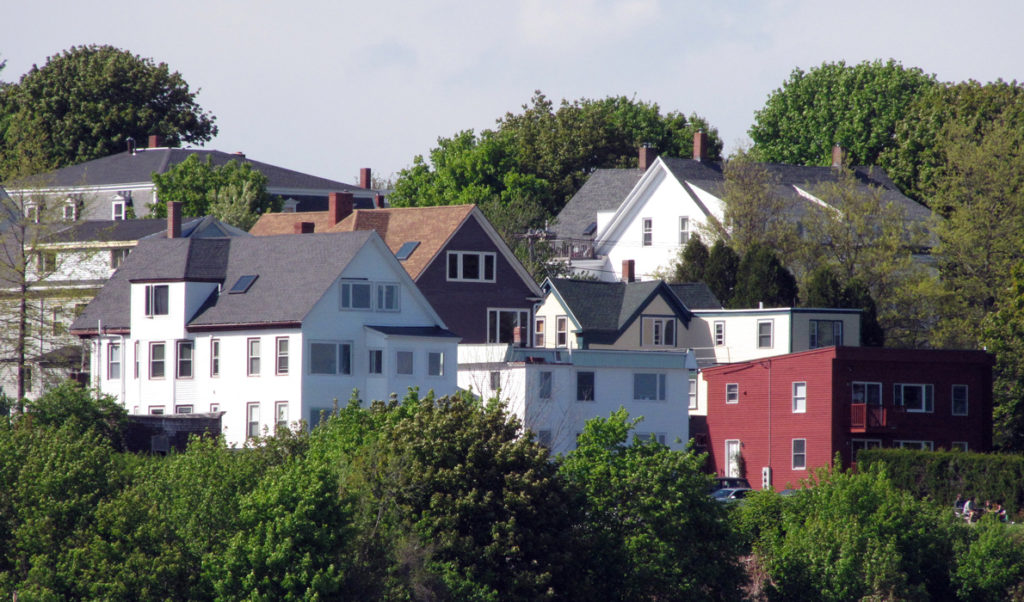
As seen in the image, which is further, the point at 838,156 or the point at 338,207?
the point at 838,156

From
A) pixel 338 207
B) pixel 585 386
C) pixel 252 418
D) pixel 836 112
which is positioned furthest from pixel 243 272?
pixel 836 112

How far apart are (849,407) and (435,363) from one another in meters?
16.5

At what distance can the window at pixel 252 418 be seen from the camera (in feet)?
203

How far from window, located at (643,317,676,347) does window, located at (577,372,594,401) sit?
12.6m

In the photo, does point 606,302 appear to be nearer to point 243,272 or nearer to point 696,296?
point 696,296

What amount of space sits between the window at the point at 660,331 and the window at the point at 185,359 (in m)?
22.8

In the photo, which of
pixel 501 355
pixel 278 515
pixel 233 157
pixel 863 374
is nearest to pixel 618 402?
pixel 501 355

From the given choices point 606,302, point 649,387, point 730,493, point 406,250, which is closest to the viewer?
point 730,493

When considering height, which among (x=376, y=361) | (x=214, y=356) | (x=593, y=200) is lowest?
(x=376, y=361)

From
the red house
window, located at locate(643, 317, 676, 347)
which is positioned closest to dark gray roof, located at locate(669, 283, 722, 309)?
window, located at locate(643, 317, 676, 347)

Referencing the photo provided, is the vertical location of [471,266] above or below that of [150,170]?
below

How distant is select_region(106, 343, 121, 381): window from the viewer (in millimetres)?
66125

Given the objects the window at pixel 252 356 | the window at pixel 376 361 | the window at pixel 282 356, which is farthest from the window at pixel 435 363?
the window at pixel 252 356

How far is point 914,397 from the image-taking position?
69062 mm
